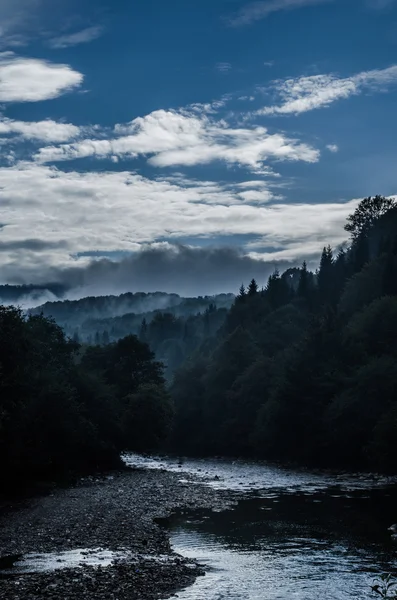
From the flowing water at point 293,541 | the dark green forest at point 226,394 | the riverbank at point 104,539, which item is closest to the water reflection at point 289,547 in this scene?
the flowing water at point 293,541

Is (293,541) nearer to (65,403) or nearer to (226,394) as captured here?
(65,403)

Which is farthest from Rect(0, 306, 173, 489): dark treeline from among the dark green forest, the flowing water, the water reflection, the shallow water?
the shallow water

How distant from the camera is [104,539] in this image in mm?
38188

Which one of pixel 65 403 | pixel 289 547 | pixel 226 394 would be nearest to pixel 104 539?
pixel 289 547

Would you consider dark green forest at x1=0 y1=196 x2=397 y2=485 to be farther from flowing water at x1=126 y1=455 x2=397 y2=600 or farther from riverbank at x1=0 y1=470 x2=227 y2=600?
flowing water at x1=126 y1=455 x2=397 y2=600

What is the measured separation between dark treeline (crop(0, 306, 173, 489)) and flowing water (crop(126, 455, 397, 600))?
17782 millimetres

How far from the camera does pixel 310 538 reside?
39.8m

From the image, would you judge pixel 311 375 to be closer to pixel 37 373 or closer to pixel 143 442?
pixel 143 442

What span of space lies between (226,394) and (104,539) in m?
101

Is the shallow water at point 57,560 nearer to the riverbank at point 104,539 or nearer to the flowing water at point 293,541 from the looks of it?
the riverbank at point 104,539

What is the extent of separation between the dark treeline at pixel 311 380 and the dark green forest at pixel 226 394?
0.22m

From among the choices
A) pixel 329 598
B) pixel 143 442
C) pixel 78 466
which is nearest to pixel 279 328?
pixel 143 442

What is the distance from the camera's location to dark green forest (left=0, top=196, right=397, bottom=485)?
68812 mm

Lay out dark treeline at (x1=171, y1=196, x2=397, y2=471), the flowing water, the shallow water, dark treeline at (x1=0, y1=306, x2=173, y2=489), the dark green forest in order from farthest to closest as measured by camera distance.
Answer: dark treeline at (x1=171, y1=196, x2=397, y2=471), the dark green forest, dark treeline at (x1=0, y1=306, x2=173, y2=489), the shallow water, the flowing water
